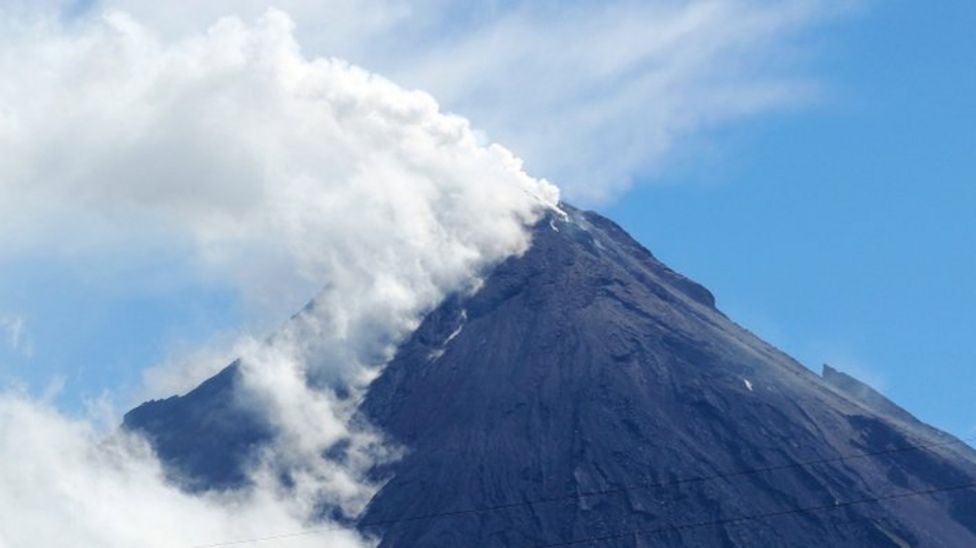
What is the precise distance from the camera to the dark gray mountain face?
15862 centimetres

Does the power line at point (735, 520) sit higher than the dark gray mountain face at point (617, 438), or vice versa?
the dark gray mountain face at point (617, 438)

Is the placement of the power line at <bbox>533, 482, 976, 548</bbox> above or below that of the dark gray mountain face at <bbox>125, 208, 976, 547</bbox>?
below

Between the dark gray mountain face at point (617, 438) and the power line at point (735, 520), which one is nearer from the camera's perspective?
the power line at point (735, 520)

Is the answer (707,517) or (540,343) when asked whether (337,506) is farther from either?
(707,517)

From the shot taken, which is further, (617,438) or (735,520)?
(617,438)

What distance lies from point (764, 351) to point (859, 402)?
31.8ft

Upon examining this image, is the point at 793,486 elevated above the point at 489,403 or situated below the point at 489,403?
below

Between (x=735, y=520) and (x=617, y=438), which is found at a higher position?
(x=617, y=438)

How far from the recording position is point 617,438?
552 feet

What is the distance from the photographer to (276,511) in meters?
183

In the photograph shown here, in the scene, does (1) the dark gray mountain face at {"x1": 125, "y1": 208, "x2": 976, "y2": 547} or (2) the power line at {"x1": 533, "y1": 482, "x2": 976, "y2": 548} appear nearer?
(2) the power line at {"x1": 533, "y1": 482, "x2": 976, "y2": 548}

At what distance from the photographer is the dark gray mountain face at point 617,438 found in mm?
158625

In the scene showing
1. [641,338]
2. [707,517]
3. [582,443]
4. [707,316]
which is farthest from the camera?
[707,316]

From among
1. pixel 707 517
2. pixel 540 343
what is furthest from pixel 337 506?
pixel 707 517
